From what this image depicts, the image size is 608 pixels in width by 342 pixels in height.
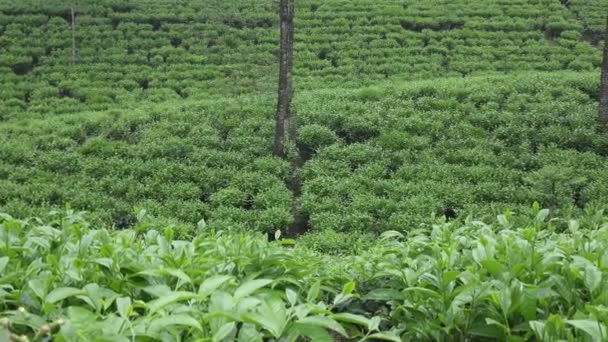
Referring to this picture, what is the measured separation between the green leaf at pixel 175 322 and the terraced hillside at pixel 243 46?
14884mm

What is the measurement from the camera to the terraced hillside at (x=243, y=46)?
1705 cm

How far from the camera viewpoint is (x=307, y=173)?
1144 cm

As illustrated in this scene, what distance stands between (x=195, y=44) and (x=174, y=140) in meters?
8.40

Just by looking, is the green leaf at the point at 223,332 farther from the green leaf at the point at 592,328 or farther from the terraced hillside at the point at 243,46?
the terraced hillside at the point at 243,46

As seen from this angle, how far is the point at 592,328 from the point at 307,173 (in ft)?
31.5

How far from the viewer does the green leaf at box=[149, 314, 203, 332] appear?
1802 millimetres

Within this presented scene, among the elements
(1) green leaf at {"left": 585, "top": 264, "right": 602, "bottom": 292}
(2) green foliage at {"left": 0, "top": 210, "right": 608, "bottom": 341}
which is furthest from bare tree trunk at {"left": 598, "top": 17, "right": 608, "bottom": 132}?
(1) green leaf at {"left": 585, "top": 264, "right": 602, "bottom": 292}

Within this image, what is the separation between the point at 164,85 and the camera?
17.3 metres

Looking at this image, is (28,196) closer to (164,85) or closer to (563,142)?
(164,85)

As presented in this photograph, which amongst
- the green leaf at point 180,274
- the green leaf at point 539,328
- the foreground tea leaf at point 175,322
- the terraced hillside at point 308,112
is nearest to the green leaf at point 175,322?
the foreground tea leaf at point 175,322

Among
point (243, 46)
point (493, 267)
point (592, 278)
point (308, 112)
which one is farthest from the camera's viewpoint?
point (243, 46)

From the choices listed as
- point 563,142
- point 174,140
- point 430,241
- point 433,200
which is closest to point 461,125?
point 563,142

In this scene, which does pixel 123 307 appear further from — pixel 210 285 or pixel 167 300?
pixel 210 285

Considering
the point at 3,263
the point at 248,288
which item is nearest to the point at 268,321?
the point at 248,288
